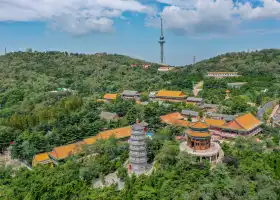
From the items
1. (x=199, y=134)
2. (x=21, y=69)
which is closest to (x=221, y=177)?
(x=199, y=134)

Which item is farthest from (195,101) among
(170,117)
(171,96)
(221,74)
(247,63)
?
(247,63)

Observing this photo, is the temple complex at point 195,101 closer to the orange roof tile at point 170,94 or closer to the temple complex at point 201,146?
the orange roof tile at point 170,94

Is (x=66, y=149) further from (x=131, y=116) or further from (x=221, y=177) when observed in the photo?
(x=221, y=177)

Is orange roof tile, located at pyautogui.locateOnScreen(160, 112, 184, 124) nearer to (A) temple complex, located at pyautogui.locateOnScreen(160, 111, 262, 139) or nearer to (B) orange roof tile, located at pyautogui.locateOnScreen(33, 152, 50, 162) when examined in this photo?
(A) temple complex, located at pyautogui.locateOnScreen(160, 111, 262, 139)

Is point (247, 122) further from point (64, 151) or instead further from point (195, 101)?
point (64, 151)

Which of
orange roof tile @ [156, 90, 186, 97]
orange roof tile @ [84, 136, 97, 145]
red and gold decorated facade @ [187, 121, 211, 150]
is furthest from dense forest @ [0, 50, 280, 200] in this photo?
orange roof tile @ [156, 90, 186, 97]

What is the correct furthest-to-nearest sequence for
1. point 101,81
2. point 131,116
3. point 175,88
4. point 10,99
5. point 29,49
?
point 29,49
point 101,81
point 175,88
point 10,99
point 131,116
